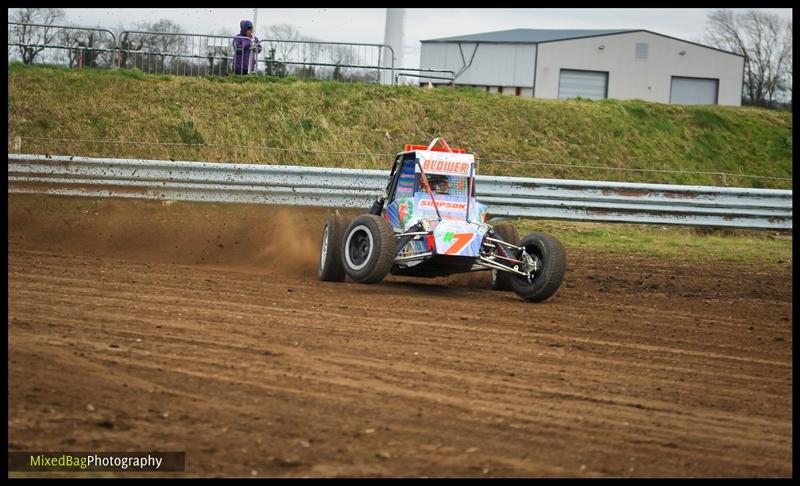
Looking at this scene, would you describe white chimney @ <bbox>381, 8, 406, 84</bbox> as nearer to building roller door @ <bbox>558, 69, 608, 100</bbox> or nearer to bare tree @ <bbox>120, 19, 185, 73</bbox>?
bare tree @ <bbox>120, 19, 185, 73</bbox>

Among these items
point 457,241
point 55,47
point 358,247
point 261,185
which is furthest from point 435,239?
point 55,47

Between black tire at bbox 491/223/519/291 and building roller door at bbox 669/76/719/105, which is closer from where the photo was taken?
black tire at bbox 491/223/519/291

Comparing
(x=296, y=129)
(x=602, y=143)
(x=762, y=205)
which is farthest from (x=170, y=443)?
(x=602, y=143)

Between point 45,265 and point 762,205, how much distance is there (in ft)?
35.9

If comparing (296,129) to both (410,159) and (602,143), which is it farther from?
(410,159)

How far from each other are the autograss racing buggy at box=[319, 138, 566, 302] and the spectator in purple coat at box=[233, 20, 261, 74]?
11.9 m

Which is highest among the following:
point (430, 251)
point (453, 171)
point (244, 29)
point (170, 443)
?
point (244, 29)

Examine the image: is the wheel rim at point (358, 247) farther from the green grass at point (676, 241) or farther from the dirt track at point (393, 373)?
the green grass at point (676, 241)

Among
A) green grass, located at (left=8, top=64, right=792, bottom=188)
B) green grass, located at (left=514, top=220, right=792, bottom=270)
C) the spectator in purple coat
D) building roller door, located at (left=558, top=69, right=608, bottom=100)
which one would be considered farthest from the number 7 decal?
building roller door, located at (left=558, top=69, right=608, bottom=100)

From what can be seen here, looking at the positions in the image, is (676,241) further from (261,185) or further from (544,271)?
(544,271)

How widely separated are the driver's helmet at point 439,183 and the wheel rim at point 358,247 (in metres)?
1.05

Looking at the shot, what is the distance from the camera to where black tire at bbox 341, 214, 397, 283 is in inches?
466

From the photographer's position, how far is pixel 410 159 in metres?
13.0

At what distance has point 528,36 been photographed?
38.9 meters
